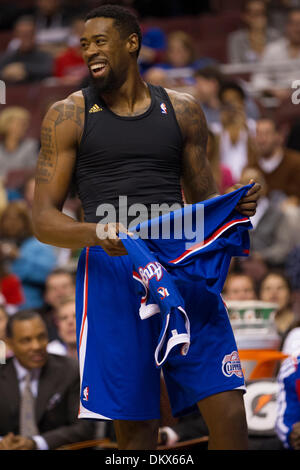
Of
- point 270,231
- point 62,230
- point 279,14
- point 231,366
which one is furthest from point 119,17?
point 279,14

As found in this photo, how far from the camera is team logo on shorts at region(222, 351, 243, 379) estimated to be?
336 centimetres

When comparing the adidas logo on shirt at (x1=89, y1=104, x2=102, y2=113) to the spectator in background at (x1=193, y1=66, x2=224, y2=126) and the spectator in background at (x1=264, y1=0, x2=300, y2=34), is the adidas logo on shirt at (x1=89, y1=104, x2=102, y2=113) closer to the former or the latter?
the spectator in background at (x1=193, y1=66, x2=224, y2=126)

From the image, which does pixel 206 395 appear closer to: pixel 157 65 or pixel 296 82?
pixel 296 82

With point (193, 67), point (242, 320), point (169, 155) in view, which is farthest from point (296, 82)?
point (169, 155)

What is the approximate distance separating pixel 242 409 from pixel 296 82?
6.56 metres

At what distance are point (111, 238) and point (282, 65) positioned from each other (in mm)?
7065

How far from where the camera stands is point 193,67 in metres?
10.4

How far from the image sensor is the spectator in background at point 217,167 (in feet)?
25.0

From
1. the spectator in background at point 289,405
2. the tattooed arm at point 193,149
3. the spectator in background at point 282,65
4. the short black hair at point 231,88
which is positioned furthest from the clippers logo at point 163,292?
the spectator in background at point 282,65

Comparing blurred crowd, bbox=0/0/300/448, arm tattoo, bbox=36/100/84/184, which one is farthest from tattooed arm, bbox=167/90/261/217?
blurred crowd, bbox=0/0/300/448

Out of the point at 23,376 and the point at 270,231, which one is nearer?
the point at 23,376

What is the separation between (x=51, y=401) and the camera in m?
5.47

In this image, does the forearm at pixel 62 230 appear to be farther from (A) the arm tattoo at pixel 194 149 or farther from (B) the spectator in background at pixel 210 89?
(B) the spectator in background at pixel 210 89

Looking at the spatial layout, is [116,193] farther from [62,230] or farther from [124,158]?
[62,230]
